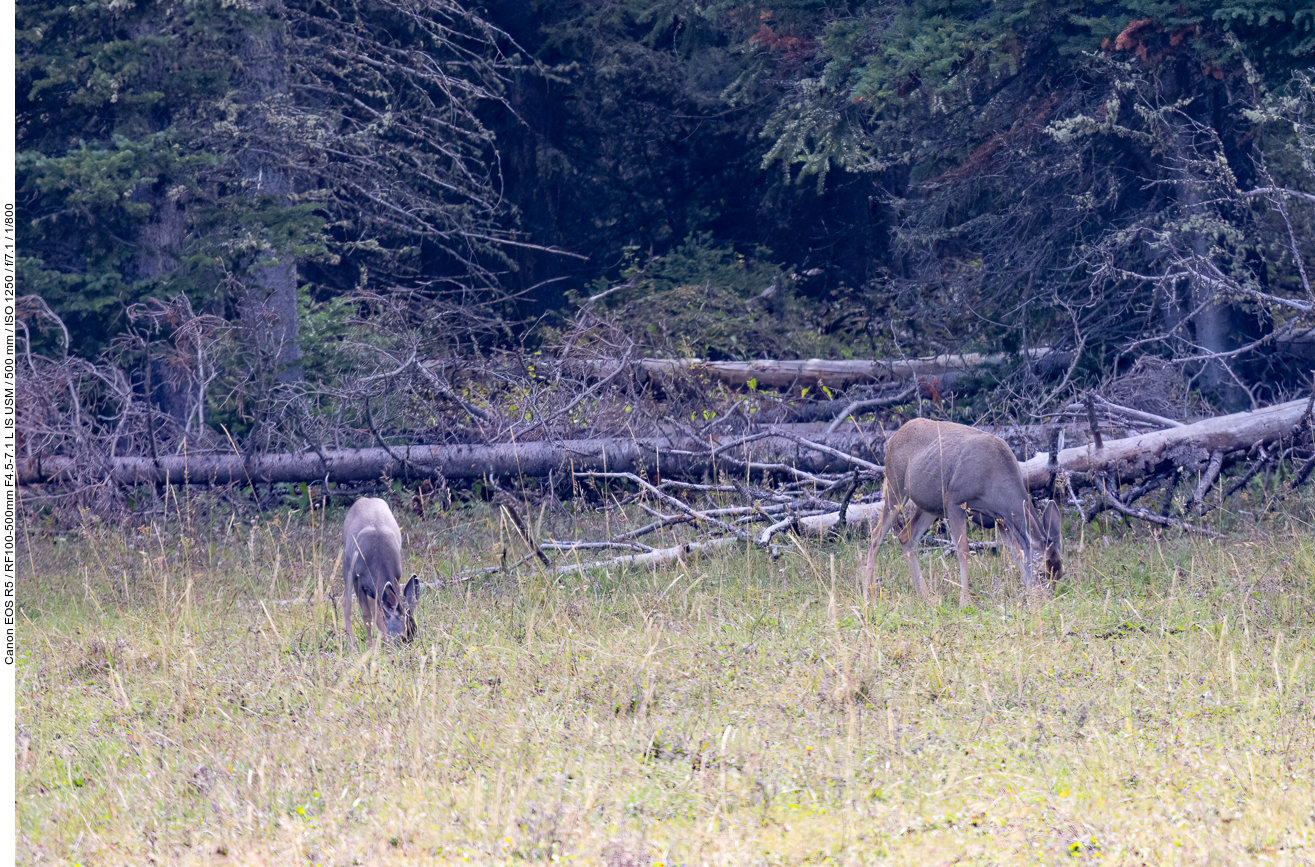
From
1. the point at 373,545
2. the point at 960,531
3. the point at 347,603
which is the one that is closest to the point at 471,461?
the point at 373,545

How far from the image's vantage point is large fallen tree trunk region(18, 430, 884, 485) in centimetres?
1102

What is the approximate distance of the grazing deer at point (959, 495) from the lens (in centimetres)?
796

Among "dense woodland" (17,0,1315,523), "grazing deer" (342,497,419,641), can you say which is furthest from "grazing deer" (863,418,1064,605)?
"grazing deer" (342,497,419,641)

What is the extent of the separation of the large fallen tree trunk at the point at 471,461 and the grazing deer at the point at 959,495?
1.93m

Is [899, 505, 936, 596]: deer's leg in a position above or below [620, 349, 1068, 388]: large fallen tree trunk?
below

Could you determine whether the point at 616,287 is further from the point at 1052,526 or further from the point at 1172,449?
the point at 1052,526

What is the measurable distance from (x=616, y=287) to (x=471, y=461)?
12.1 feet

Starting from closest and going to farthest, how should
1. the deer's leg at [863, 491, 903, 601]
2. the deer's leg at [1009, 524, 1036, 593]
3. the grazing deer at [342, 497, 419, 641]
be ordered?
the grazing deer at [342, 497, 419, 641] → the deer's leg at [1009, 524, 1036, 593] → the deer's leg at [863, 491, 903, 601]

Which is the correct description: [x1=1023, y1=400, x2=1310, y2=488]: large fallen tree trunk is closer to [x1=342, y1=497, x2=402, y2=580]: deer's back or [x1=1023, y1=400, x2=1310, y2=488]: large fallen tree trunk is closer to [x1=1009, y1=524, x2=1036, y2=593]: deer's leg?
[x1=1009, y1=524, x2=1036, y2=593]: deer's leg

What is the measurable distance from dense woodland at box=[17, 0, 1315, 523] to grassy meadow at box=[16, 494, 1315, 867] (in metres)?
3.20

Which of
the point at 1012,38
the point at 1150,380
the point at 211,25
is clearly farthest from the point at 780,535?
the point at 211,25

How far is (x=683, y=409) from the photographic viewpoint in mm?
13086

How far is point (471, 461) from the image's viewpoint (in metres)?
11.8

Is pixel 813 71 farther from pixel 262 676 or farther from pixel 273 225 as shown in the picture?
pixel 262 676
